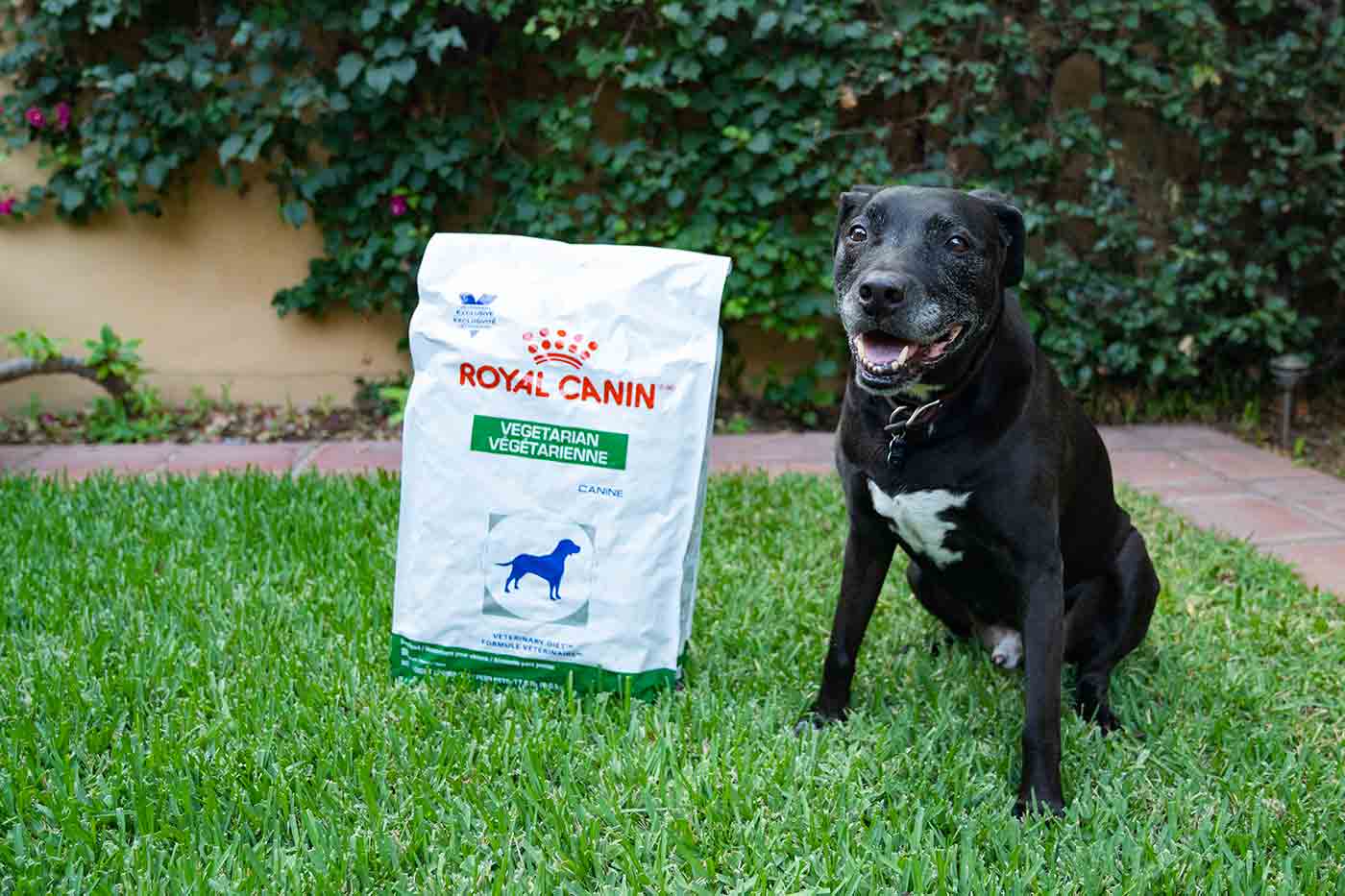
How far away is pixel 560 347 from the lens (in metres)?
2.24

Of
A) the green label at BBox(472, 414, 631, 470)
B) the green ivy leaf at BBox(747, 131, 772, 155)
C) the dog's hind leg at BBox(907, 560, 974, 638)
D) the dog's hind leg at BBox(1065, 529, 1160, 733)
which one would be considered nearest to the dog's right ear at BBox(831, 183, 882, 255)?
the green label at BBox(472, 414, 631, 470)

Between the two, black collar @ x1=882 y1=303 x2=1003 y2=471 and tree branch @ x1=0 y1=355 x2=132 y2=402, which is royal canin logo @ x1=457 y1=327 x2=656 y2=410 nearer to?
black collar @ x1=882 y1=303 x2=1003 y2=471

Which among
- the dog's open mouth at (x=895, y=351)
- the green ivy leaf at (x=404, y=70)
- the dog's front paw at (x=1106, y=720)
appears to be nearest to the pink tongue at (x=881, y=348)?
the dog's open mouth at (x=895, y=351)

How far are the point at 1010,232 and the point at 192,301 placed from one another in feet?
12.8

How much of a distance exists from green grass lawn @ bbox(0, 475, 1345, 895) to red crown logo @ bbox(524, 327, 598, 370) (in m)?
0.70

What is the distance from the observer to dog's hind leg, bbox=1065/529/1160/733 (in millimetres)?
2303

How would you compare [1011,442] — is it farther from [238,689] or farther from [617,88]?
[617,88]

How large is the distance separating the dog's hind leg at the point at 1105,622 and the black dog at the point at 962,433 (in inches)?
3.9

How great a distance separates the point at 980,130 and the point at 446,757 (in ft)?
11.1

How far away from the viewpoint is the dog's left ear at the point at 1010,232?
2.00 meters

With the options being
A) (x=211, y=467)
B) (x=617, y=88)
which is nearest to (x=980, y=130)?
(x=617, y=88)

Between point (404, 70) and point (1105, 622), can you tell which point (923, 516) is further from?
point (404, 70)

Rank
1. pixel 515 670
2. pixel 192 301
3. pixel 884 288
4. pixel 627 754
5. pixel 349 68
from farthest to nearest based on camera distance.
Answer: pixel 192 301 < pixel 349 68 < pixel 515 670 < pixel 627 754 < pixel 884 288

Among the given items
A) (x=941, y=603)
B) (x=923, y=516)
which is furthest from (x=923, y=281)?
(x=941, y=603)
